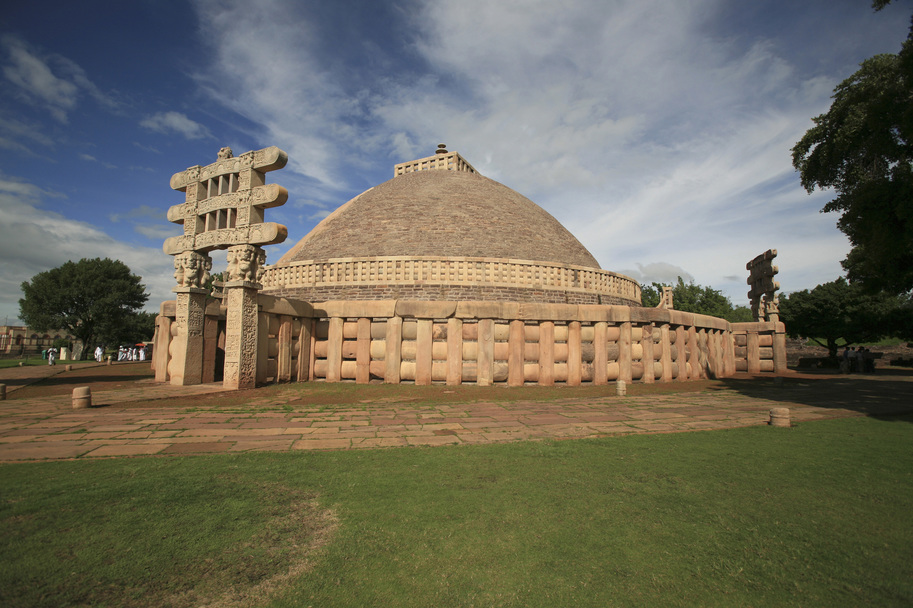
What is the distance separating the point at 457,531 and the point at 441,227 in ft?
59.3

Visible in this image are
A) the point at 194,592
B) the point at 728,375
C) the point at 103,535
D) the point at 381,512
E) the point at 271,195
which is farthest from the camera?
the point at 728,375

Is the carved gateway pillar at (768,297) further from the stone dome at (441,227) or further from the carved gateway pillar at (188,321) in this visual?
the carved gateway pillar at (188,321)

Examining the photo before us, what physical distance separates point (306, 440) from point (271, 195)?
6.28 meters

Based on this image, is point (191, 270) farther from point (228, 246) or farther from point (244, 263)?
point (244, 263)

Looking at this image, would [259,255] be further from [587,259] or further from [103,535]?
[587,259]

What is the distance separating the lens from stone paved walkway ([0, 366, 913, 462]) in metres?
4.48

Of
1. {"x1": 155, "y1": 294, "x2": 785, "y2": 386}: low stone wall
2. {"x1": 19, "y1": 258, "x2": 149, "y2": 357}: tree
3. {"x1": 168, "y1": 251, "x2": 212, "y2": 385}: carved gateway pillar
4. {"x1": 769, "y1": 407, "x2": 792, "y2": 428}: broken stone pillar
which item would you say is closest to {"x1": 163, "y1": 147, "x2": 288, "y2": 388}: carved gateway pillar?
{"x1": 168, "y1": 251, "x2": 212, "y2": 385}: carved gateway pillar

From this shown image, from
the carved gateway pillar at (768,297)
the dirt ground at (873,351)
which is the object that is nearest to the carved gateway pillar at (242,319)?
the carved gateway pillar at (768,297)

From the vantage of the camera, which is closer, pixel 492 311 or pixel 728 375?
pixel 492 311

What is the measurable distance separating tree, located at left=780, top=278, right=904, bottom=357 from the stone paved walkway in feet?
74.1

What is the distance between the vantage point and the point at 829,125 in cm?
1488

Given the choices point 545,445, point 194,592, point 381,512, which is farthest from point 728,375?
point 194,592

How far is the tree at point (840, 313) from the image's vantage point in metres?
Answer: 24.9

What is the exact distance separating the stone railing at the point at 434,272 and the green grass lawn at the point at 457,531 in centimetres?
1168
